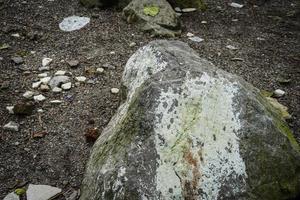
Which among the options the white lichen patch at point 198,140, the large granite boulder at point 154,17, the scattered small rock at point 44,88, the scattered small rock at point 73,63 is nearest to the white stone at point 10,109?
the scattered small rock at point 44,88

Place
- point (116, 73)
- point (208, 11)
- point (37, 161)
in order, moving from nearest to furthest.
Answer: point (37, 161), point (116, 73), point (208, 11)

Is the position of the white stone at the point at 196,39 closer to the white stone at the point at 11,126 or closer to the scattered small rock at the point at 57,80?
the scattered small rock at the point at 57,80

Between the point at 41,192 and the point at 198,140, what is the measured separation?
128cm

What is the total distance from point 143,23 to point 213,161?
2931 mm

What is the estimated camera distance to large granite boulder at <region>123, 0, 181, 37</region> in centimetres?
469

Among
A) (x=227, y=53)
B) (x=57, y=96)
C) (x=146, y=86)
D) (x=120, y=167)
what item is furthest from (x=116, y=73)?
(x=120, y=167)

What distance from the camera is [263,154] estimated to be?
87.9 inches

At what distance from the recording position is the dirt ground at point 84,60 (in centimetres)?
304

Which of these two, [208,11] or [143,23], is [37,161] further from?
[208,11]

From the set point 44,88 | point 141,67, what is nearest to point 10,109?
point 44,88

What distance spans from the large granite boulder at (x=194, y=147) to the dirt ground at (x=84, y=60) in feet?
2.40

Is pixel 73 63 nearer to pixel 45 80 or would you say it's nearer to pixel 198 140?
pixel 45 80

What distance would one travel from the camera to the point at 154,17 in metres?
4.75

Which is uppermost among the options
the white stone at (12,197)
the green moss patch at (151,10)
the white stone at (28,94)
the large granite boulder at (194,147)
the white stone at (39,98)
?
the large granite boulder at (194,147)
